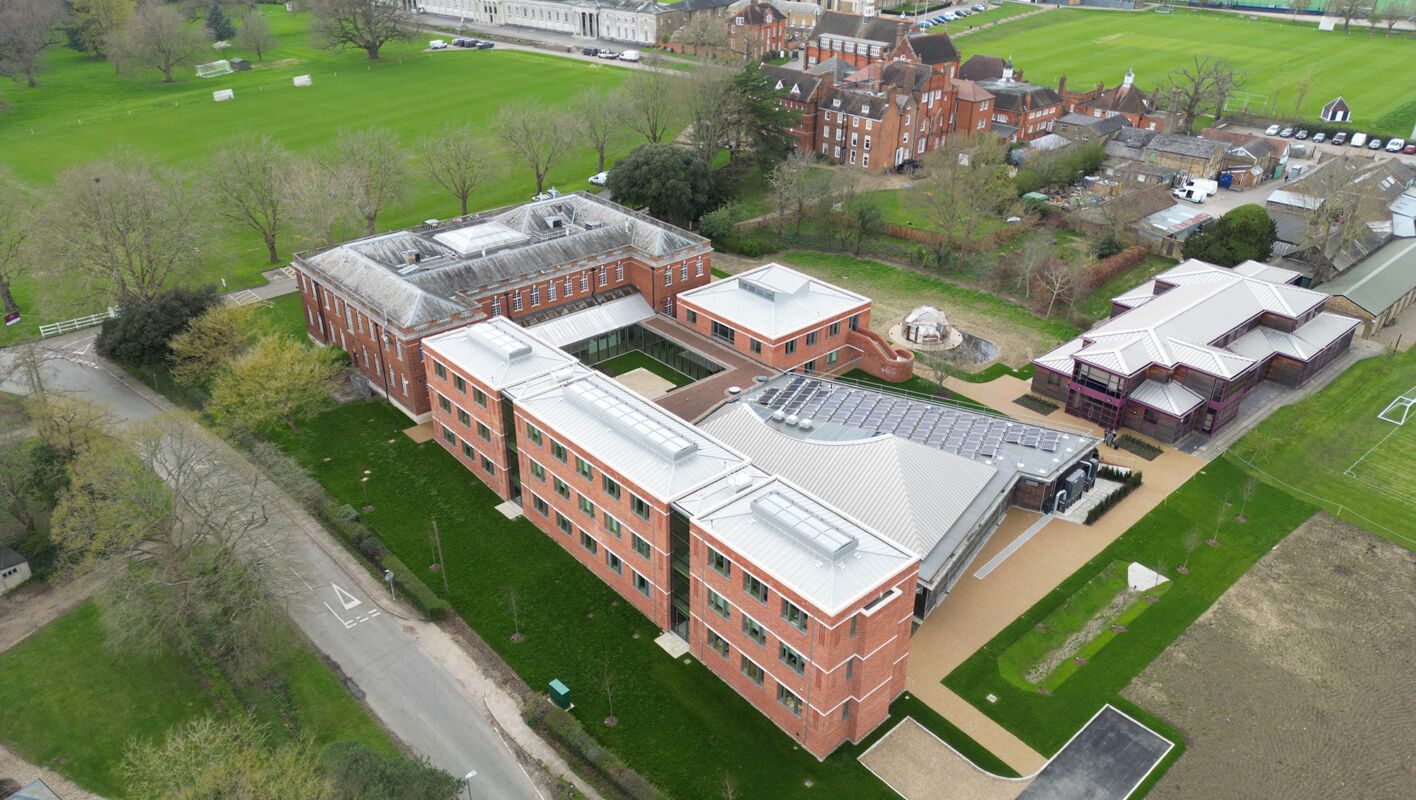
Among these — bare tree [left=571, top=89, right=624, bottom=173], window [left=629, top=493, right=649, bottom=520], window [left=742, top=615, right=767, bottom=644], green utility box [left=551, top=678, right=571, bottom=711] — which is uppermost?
bare tree [left=571, top=89, right=624, bottom=173]

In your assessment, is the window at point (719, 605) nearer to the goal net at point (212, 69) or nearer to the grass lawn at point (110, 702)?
the grass lawn at point (110, 702)

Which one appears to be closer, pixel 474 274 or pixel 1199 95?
pixel 474 274

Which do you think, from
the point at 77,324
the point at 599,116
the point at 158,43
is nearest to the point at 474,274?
the point at 77,324

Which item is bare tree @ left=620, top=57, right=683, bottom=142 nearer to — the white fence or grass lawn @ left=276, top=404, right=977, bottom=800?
the white fence

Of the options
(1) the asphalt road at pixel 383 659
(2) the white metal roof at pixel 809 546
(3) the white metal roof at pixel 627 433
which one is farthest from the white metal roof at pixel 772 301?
(1) the asphalt road at pixel 383 659

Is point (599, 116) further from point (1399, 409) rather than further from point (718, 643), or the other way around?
point (1399, 409)

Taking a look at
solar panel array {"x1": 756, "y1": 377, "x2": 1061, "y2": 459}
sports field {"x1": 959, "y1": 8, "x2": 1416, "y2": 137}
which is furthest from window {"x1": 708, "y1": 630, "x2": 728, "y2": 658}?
sports field {"x1": 959, "y1": 8, "x2": 1416, "y2": 137}
